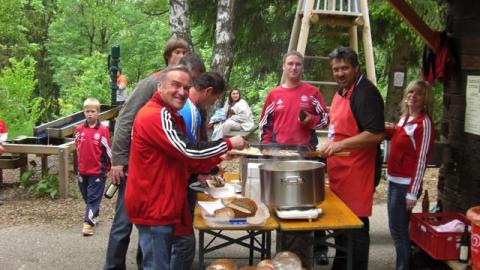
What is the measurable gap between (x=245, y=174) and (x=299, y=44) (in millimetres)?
4487

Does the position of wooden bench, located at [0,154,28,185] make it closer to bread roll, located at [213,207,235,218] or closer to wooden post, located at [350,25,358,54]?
wooden post, located at [350,25,358,54]

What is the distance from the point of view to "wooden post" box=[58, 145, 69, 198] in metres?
7.39

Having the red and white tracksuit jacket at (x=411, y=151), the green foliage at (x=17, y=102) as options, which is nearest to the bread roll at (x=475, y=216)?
the red and white tracksuit jacket at (x=411, y=151)

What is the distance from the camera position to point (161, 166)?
3.12 m

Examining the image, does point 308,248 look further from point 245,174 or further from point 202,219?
point 202,219

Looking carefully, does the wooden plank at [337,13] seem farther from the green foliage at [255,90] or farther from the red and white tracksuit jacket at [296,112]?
the green foliage at [255,90]

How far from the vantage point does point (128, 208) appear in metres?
3.19

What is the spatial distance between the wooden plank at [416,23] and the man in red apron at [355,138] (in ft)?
4.48

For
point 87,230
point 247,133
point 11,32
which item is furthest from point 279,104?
point 11,32

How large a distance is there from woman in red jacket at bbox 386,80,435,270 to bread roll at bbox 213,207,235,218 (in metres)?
1.74

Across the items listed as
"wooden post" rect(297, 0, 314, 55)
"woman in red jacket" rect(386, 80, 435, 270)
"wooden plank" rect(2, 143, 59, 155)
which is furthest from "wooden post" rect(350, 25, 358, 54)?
"wooden plank" rect(2, 143, 59, 155)

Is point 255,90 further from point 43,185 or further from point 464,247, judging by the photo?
point 464,247

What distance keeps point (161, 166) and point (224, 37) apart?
578 centimetres

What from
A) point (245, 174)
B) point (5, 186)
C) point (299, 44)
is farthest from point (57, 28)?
point (245, 174)
